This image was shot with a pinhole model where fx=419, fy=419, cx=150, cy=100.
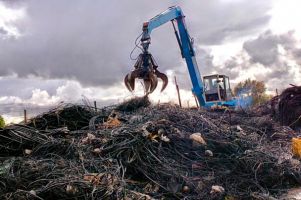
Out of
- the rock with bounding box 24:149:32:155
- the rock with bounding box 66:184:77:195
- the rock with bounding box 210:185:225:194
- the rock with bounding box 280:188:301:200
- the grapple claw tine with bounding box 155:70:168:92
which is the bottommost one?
the rock with bounding box 280:188:301:200

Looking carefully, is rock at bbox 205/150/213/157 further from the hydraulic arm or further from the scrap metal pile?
the hydraulic arm

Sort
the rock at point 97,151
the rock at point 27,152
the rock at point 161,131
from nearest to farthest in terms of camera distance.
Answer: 1. the rock at point 97,151
2. the rock at point 27,152
3. the rock at point 161,131

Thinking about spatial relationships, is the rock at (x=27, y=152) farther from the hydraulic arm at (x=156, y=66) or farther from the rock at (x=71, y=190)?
the hydraulic arm at (x=156, y=66)

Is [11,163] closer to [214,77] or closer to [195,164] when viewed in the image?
[195,164]

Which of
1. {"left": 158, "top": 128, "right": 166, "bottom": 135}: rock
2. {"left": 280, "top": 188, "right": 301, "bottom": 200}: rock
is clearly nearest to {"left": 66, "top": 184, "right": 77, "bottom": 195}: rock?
{"left": 158, "top": 128, "right": 166, "bottom": 135}: rock

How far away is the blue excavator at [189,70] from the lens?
983 cm

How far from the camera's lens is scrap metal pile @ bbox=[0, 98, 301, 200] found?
5383 mm

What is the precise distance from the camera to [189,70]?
50.2ft

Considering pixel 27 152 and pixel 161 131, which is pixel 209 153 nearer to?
pixel 161 131

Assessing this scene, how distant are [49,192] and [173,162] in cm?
229

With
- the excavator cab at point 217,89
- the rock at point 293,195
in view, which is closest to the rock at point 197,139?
the rock at point 293,195

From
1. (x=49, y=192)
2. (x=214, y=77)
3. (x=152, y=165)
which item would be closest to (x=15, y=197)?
(x=49, y=192)

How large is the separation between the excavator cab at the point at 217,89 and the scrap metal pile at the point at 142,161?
8746mm

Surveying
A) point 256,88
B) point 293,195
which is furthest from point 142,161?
point 256,88
